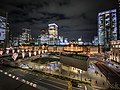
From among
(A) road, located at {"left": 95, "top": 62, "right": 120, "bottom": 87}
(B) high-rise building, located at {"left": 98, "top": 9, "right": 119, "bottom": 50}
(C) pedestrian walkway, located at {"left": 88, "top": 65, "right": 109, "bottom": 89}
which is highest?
(B) high-rise building, located at {"left": 98, "top": 9, "right": 119, "bottom": 50}

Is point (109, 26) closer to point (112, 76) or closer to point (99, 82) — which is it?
point (112, 76)

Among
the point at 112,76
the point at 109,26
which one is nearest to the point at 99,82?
the point at 112,76

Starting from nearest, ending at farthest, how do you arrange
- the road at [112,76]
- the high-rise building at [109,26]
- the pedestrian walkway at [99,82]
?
the pedestrian walkway at [99,82] < the road at [112,76] < the high-rise building at [109,26]

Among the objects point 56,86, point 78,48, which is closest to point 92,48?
point 78,48

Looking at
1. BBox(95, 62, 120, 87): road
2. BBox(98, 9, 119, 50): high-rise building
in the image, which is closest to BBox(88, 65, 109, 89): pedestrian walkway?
BBox(95, 62, 120, 87): road

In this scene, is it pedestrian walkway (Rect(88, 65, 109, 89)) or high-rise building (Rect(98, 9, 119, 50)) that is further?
high-rise building (Rect(98, 9, 119, 50))

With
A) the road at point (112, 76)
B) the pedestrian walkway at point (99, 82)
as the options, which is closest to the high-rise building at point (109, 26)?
the road at point (112, 76)

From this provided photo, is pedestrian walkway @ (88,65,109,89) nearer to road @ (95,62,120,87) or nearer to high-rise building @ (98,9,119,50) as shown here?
road @ (95,62,120,87)

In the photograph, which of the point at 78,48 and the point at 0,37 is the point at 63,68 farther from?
the point at 0,37

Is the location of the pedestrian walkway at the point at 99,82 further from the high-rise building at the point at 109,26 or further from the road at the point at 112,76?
the high-rise building at the point at 109,26

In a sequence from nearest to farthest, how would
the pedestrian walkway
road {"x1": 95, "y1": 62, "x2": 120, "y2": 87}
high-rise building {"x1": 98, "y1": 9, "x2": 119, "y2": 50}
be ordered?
1. the pedestrian walkway
2. road {"x1": 95, "y1": 62, "x2": 120, "y2": 87}
3. high-rise building {"x1": 98, "y1": 9, "x2": 119, "y2": 50}

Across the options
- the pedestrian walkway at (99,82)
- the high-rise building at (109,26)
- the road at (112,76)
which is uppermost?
the high-rise building at (109,26)

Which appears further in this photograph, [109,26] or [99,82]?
[109,26]

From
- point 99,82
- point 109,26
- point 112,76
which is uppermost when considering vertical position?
point 109,26
